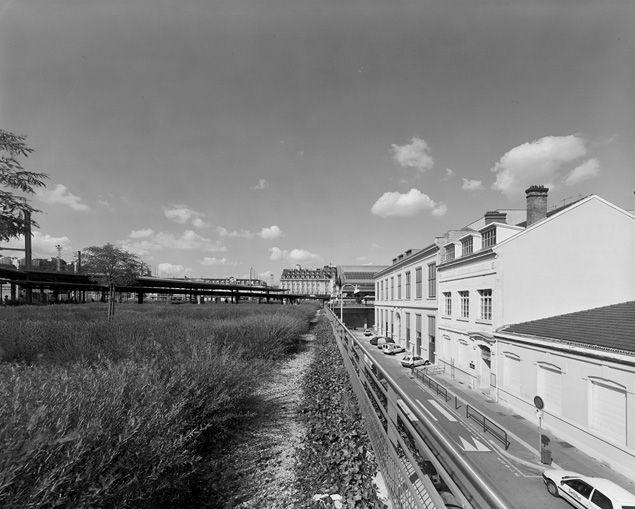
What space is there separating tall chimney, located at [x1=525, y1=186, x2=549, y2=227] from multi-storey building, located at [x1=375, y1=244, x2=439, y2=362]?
286 inches

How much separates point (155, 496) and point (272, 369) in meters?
5.23

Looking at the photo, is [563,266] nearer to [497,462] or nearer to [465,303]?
[465,303]

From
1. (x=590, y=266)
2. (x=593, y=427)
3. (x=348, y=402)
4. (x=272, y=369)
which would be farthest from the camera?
(x=590, y=266)

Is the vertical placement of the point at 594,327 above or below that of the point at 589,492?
above

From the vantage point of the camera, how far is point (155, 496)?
8.47ft

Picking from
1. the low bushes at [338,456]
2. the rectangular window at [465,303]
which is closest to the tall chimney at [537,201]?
the rectangular window at [465,303]

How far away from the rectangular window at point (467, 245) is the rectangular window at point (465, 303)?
285 cm

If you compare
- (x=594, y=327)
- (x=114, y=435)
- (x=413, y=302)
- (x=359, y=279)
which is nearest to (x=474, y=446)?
(x=594, y=327)

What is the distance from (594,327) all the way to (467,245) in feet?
28.7

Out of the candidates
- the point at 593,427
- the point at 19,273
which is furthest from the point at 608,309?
the point at 19,273

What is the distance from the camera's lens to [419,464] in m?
2.32

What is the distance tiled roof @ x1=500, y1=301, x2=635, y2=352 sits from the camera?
995cm

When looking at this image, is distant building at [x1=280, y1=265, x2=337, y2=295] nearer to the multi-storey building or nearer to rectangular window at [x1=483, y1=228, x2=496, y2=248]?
the multi-storey building

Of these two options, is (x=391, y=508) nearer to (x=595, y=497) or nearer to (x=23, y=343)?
(x=595, y=497)
